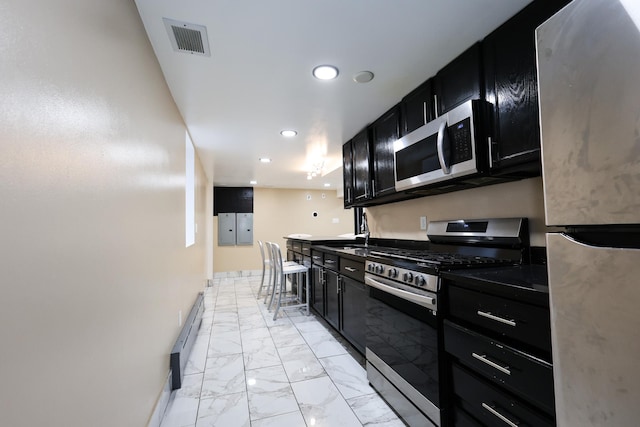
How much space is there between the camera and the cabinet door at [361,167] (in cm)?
299

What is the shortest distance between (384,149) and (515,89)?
129 centimetres

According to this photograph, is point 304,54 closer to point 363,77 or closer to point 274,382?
point 363,77

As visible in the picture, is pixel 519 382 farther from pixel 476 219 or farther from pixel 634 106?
pixel 476 219

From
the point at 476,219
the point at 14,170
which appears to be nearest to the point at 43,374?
the point at 14,170

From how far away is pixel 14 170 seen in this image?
62 cm

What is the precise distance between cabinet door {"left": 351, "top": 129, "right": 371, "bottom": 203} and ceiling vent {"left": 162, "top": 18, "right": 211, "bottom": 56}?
1.75 meters

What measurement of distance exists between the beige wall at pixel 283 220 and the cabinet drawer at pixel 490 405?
6.08 metres

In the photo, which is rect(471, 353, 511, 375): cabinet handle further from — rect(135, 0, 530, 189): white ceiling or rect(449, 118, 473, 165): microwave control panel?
rect(135, 0, 530, 189): white ceiling

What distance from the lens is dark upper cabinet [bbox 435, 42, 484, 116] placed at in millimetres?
1675

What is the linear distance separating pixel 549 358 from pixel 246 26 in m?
1.95

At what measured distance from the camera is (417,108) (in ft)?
7.21

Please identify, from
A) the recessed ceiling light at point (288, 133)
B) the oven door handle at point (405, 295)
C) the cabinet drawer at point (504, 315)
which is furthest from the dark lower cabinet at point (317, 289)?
the cabinet drawer at point (504, 315)

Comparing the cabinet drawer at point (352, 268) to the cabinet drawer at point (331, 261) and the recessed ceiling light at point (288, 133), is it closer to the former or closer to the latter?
the cabinet drawer at point (331, 261)

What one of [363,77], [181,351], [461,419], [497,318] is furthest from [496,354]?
[181,351]
